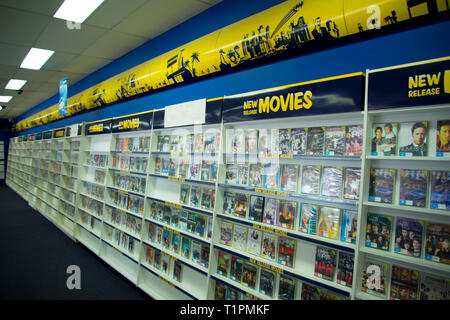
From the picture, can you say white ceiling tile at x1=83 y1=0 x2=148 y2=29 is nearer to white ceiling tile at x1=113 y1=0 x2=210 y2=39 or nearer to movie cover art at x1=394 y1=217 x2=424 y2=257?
white ceiling tile at x1=113 y1=0 x2=210 y2=39

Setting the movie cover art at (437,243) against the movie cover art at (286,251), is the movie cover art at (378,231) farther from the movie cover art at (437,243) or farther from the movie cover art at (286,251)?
the movie cover art at (286,251)

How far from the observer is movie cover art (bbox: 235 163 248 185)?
2705 mm

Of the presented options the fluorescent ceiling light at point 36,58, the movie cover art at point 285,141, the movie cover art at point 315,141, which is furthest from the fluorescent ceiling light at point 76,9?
the movie cover art at point 315,141

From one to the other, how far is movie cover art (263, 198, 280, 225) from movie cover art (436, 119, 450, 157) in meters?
1.28

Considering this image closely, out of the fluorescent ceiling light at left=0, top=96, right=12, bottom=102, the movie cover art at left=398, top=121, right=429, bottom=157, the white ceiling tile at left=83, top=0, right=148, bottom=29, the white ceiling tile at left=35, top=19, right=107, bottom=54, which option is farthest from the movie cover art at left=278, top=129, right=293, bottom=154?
the fluorescent ceiling light at left=0, top=96, right=12, bottom=102

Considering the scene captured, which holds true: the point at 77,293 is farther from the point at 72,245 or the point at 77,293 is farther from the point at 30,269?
the point at 72,245

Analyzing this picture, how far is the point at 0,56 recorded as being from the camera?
16.7ft

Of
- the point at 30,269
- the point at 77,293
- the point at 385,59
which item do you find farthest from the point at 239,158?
the point at 30,269

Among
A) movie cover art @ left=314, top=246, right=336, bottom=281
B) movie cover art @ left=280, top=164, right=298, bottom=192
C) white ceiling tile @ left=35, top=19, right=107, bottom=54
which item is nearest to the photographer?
movie cover art @ left=314, top=246, right=336, bottom=281

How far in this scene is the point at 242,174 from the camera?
2734 millimetres

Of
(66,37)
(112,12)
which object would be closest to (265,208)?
(112,12)

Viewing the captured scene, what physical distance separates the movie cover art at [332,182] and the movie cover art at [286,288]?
89 centimetres

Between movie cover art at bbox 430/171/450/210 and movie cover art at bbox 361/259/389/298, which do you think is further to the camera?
movie cover art at bbox 361/259/389/298

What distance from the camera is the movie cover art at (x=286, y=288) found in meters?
2.35
